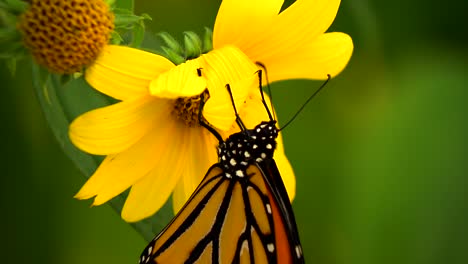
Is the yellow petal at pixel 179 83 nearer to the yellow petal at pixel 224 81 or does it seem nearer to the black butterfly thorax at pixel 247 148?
the yellow petal at pixel 224 81

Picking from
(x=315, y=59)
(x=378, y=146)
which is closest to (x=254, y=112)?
(x=315, y=59)

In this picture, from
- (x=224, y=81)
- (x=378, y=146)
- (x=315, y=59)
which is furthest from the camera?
(x=378, y=146)

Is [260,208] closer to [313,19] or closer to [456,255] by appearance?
[313,19]

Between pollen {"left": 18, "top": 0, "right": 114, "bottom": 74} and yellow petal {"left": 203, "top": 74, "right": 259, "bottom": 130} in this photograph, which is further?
A: yellow petal {"left": 203, "top": 74, "right": 259, "bottom": 130}

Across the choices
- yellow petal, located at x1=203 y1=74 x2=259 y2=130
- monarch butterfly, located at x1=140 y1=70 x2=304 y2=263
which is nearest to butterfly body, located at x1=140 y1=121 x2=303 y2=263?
monarch butterfly, located at x1=140 y1=70 x2=304 y2=263

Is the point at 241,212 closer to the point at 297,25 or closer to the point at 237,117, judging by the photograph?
the point at 237,117

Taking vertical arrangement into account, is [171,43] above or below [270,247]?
above

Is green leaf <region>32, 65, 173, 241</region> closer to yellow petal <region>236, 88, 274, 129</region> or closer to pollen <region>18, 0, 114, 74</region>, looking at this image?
pollen <region>18, 0, 114, 74</region>
